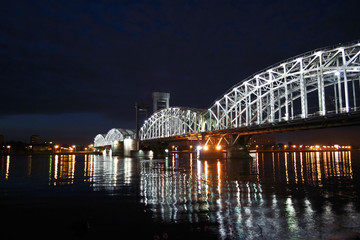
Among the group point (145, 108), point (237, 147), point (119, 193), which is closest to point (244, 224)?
point (119, 193)

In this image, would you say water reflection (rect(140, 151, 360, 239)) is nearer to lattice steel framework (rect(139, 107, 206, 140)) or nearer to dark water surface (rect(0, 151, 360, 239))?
dark water surface (rect(0, 151, 360, 239))

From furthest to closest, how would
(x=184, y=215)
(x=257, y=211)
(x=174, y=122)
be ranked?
(x=174, y=122) < (x=257, y=211) < (x=184, y=215)

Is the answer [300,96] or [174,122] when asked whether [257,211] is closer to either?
[300,96]

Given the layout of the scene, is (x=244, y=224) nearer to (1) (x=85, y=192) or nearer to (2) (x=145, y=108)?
(1) (x=85, y=192)

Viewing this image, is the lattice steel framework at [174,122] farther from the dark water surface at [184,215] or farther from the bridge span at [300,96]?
the dark water surface at [184,215]

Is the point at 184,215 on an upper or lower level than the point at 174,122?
lower

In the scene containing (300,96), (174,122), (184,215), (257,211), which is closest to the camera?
(184,215)

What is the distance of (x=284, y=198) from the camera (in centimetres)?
1518

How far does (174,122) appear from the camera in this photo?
117312 millimetres

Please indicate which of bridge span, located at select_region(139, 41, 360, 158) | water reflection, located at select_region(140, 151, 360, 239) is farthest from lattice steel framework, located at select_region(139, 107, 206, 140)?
water reflection, located at select_region(140, 151, 360, 239)

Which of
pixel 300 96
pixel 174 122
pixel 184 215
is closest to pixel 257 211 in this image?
pixel 184 215

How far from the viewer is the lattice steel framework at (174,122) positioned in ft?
310

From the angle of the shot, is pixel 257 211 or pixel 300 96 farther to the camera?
pixel 300 96

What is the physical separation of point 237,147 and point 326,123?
23938 mm
